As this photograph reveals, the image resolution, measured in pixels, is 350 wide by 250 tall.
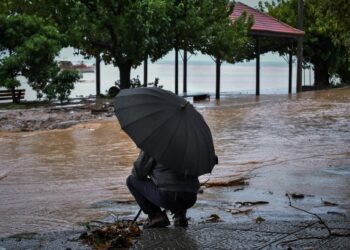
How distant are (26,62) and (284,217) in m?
17.8

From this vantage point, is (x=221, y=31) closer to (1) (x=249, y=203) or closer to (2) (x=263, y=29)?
(2) (x=263, y=29)

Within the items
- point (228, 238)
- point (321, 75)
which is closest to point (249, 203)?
point (228, 238)

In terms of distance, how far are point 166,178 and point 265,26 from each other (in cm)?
2783

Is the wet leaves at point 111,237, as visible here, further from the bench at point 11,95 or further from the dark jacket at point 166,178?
the bench at point 11,95

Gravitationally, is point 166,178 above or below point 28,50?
below

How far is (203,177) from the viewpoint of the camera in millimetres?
9641

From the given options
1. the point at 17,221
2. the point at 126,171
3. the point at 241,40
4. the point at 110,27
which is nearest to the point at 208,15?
the point at 241,40

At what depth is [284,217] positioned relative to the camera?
268 inches

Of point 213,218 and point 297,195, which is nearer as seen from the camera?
point 213,218

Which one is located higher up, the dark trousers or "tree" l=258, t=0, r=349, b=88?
"tree" l=258, t=0, r=349, b=88

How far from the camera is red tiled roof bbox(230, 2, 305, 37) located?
102 ft

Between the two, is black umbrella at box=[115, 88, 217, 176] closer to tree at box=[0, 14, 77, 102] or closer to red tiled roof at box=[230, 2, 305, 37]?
tree at box=[0, 14, 77, 102]

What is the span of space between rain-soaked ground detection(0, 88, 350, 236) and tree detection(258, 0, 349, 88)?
19259mm

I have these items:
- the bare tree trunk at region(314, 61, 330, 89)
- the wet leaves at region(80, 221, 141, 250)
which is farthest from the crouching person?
the bare tree trunk at region(314, 61, 330, 89)
